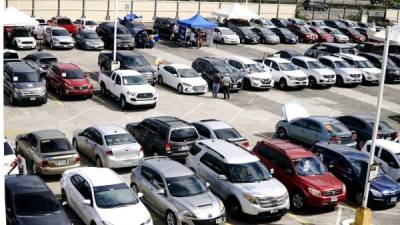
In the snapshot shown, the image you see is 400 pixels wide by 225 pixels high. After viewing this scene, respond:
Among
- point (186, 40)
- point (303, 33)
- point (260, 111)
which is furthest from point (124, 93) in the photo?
point (303, 33)

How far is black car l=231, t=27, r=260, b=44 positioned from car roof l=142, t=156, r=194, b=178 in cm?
3432

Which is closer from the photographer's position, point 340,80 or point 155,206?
point 155,206

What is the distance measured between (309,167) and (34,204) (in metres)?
9.04

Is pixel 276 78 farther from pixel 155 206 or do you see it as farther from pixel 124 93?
pixel 155 206

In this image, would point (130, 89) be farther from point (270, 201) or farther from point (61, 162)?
point (270, 201)

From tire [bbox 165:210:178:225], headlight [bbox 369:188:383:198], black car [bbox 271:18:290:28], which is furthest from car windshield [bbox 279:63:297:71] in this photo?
black car [bbox 271:18:290:28]

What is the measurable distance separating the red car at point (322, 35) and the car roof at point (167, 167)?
39.3 metres

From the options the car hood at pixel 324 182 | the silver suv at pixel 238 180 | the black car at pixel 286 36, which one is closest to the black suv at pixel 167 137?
the silver suv at pixel 238 180

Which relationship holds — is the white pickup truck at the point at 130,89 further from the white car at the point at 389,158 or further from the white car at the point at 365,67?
the white car at the point at 365,67

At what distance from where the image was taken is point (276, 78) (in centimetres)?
3719

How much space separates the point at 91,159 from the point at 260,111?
1212cm

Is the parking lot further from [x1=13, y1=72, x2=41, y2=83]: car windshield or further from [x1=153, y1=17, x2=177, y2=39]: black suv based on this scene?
[x1=153, y1=17, x2=177, y2=39]: black suv

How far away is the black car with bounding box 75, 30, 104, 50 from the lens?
43.0 m

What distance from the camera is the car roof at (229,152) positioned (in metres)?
19.0
